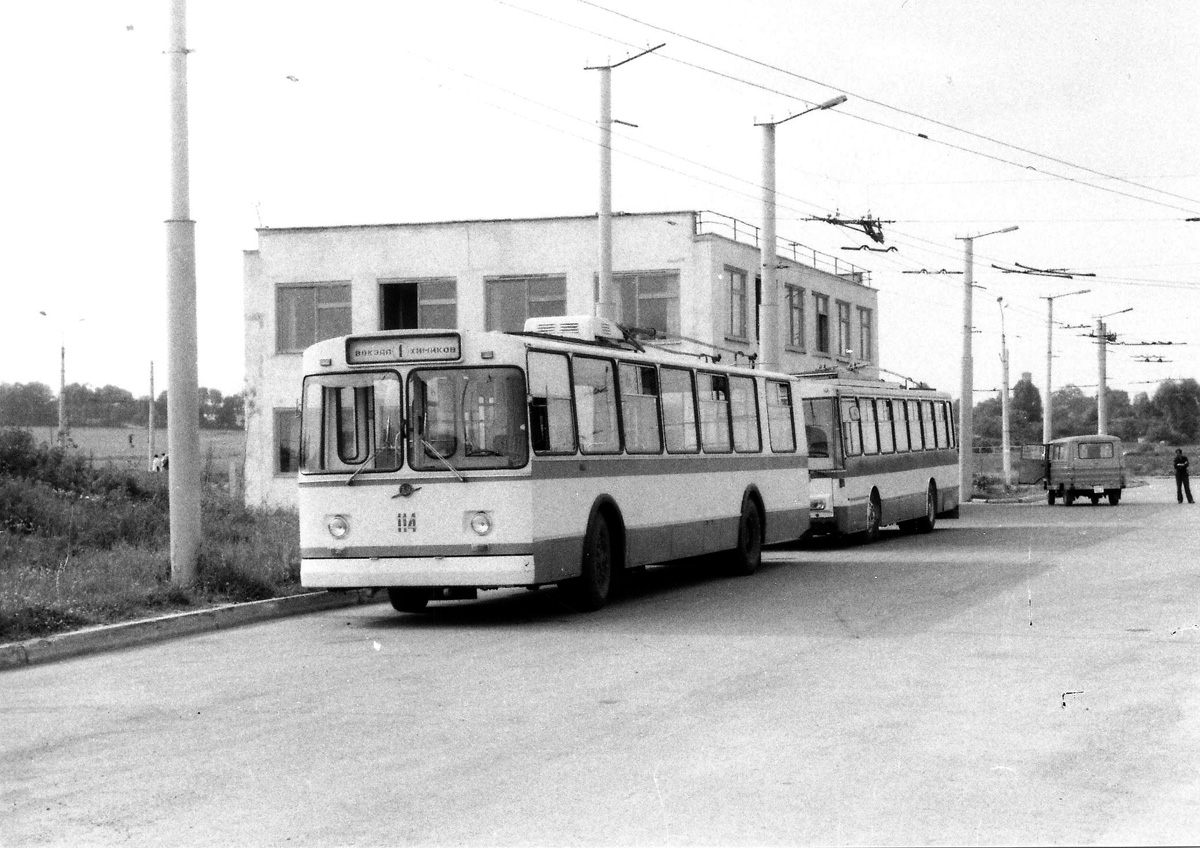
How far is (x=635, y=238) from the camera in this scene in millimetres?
45688

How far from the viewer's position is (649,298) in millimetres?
46062

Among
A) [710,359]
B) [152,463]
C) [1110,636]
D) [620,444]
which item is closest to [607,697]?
[1110,636]

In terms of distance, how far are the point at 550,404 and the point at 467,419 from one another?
882 mm

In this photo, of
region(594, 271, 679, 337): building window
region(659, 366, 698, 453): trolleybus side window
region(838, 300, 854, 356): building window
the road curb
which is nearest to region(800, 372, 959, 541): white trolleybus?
region(659, 366, 698, 453): trolleybus side window

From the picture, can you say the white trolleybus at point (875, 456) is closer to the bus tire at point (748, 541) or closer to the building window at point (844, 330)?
the bus tire at point (748, 541)

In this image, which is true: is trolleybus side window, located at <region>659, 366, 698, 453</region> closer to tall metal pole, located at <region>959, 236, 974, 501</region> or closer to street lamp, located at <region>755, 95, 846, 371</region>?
street lamp, located at <region>755, 95, 846, 371</region>

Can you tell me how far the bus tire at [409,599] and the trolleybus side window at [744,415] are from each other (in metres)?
5.73

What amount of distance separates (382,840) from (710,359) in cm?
1468

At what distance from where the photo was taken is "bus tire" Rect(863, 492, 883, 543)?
28719 millimetres

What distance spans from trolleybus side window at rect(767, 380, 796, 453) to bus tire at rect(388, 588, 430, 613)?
23.9 ft

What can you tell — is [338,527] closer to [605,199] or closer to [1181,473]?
[605,199]

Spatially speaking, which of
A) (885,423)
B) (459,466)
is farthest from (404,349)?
(885,423)

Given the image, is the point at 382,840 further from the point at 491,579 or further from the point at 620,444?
the point at 620,444

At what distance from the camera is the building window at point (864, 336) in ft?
204
